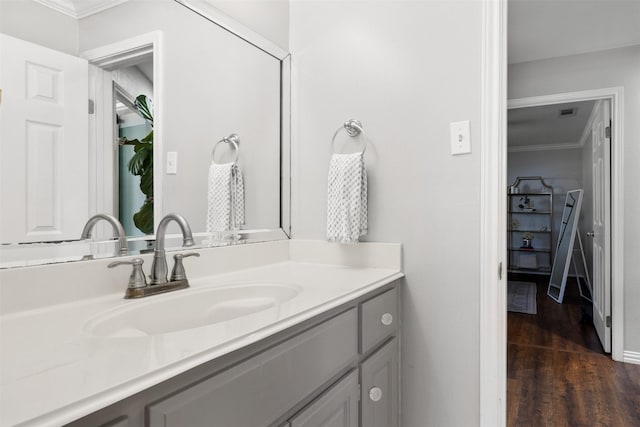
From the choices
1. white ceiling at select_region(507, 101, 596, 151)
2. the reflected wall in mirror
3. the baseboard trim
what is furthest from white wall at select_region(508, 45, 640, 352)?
the reflected wall in mirror

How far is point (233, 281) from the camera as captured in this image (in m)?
1.28

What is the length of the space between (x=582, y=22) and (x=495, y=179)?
1989 millimetres

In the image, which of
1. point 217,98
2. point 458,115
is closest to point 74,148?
point 217,98

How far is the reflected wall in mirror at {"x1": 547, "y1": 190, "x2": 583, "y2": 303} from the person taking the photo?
457 cm

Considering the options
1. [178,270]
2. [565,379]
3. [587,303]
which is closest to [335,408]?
[178,270]

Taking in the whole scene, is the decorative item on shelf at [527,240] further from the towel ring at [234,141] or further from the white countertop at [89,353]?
the white countertop at [89,353]

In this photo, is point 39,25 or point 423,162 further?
point 423,162

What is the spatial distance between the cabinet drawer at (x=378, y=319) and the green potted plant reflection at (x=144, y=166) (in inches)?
27.3

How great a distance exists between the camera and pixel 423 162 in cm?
147

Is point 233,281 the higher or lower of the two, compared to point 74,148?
lower

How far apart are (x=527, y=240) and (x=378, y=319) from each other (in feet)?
21.4

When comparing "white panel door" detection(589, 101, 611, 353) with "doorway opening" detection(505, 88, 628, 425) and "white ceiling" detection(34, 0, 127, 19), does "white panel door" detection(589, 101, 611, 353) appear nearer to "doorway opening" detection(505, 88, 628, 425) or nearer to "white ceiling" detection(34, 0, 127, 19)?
"doorway opening" detection(505, 88, 628, 425)

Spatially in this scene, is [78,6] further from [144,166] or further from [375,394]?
[375,394]

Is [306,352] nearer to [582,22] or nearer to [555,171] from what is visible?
[582,22]
